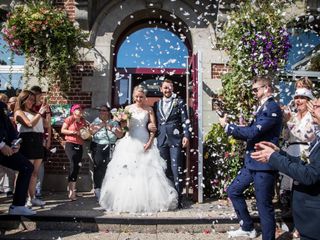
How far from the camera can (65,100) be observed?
748cm

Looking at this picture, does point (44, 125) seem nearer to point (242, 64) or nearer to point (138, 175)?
point (138, 175)

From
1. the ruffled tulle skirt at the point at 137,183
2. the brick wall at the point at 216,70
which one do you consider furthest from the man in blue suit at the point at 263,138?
the brick wall at the point at 216,70

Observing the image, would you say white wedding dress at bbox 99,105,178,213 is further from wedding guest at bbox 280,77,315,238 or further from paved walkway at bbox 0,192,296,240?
wedding guest at bbox 280,77,315,238

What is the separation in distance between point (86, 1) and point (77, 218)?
4.28m

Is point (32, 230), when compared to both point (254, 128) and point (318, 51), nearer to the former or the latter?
point (254, 128)

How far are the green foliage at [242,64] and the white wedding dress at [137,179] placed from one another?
1176mm

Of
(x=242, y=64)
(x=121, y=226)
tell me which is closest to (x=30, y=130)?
(x=121, y=226)

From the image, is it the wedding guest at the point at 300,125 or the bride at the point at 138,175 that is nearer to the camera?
the wedding guest at the point at 300,125

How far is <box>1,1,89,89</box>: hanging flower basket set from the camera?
6.55m

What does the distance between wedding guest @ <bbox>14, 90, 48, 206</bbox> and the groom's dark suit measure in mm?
1841

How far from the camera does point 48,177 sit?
7309mm

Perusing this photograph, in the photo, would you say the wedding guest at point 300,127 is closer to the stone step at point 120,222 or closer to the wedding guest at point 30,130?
the stone step at point 120,222

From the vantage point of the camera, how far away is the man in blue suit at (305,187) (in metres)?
2.50

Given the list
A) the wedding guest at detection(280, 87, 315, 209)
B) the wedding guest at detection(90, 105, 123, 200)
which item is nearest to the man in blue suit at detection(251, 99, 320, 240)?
the wedding guest at detection(280, 87, 315, 209)
